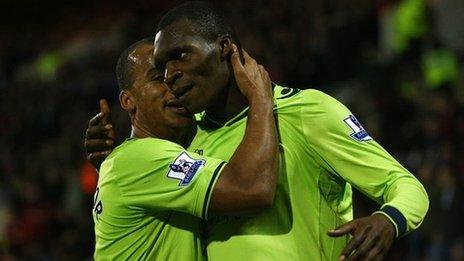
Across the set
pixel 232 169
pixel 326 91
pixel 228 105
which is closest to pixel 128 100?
pixel 228 105

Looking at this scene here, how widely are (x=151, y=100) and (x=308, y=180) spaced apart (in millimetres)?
759

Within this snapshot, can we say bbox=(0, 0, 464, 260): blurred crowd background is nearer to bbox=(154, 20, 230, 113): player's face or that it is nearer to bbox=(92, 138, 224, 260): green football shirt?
bbox=(92, 138, 224, 260): green football shirt

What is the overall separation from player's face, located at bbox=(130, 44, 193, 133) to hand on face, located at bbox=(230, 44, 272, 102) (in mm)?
290

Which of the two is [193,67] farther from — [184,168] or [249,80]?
[184,168]

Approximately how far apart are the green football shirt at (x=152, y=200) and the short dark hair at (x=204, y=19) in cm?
46

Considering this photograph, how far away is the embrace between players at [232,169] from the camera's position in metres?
3.72

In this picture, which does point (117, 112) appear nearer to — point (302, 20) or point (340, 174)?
point (302, 20)

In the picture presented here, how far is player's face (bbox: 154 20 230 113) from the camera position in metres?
3.80

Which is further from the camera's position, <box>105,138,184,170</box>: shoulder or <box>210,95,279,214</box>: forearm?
<box>105,138,184,170</box>: shoulder

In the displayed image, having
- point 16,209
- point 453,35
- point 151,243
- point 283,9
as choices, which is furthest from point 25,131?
point 151,243

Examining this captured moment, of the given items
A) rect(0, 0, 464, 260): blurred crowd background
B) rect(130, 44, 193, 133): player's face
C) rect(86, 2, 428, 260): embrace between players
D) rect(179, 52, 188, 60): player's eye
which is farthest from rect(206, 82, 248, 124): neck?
rect(0, 0, 464, 260): blurred crowd background

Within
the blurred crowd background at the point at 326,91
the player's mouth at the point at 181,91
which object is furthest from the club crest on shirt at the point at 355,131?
the blurred crowd background at the point at 326,91

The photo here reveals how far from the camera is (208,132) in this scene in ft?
13.3

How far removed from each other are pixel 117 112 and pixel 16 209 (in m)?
1.57
